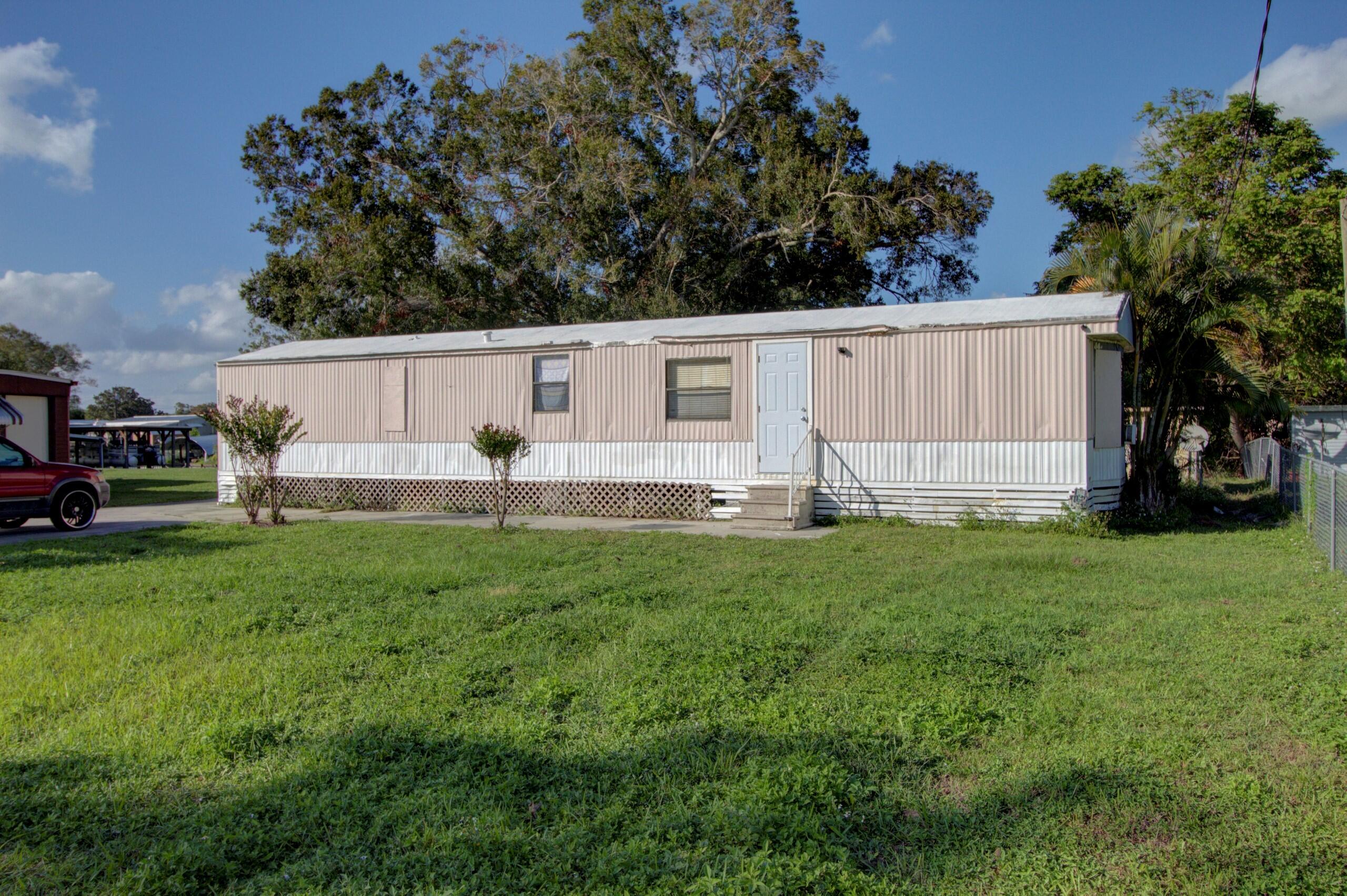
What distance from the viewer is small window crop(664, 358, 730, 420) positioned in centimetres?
1300

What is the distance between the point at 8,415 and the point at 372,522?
10.2 m

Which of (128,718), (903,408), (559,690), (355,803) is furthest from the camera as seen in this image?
(903,408)

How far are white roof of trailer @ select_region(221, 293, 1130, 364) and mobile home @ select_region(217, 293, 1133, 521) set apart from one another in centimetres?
5

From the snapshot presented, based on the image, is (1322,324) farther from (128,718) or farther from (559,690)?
(128,718)

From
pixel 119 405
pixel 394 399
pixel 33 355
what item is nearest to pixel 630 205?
pixel 394 399

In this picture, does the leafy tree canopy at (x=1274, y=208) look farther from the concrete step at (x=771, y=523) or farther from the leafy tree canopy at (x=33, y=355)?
the leafy tree canopy at (x=33, y=355)

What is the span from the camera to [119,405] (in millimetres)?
81062

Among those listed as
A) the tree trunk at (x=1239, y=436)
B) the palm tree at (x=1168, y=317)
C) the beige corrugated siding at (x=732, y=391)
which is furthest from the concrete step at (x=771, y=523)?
the tree trunk at (x=1239, y=436)

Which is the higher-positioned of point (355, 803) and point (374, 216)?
point (374, 216)

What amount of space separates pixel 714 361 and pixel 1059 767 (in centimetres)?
993

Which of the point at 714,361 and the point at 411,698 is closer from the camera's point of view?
the point at 411,698

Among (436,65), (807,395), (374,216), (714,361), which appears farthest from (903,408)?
(436,65)

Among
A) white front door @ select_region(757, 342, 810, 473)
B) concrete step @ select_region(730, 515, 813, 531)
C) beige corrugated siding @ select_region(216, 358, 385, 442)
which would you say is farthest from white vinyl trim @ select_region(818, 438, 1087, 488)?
beige corrugated siding @ select_region(216, 358, 385, 442)

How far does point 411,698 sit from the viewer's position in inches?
173
